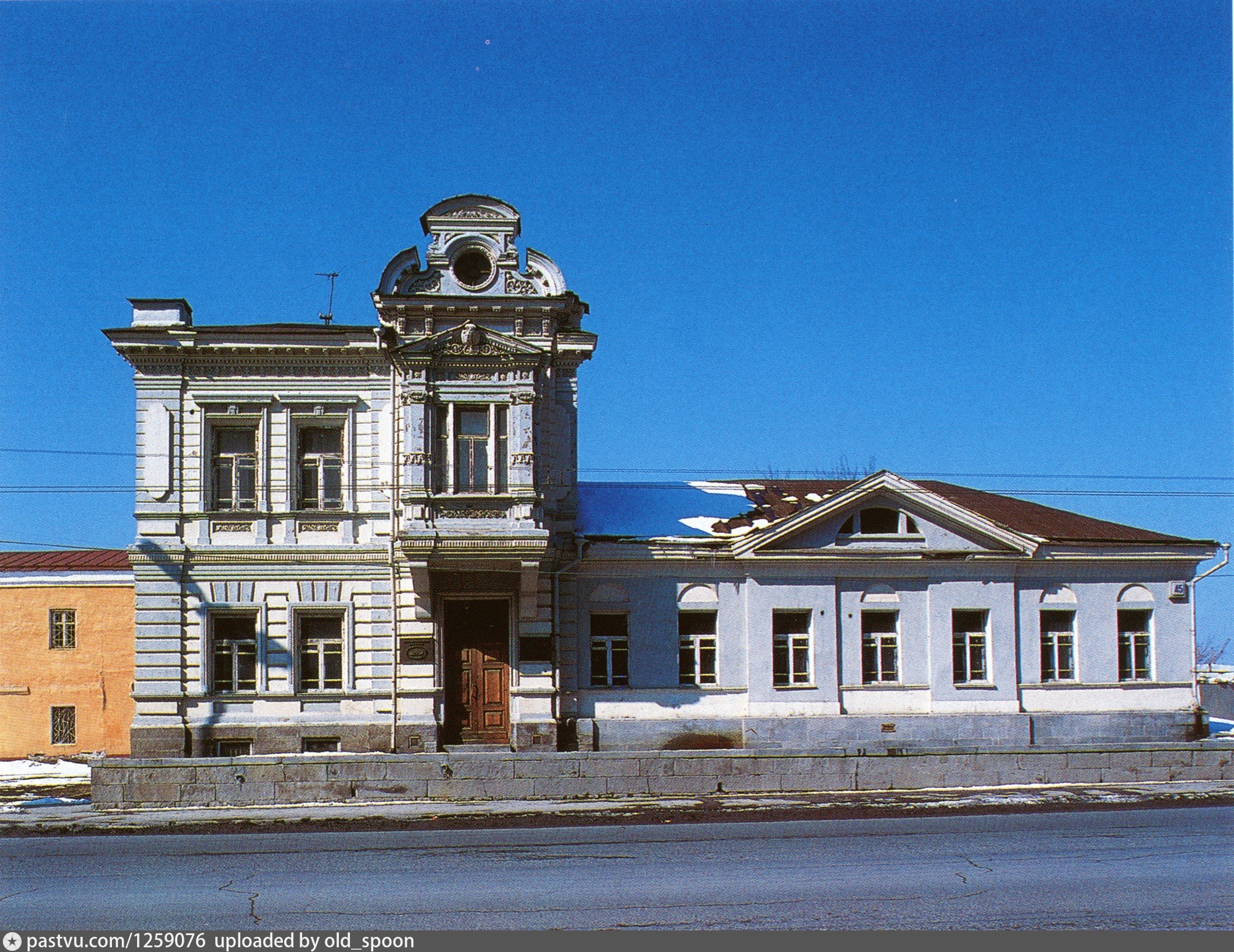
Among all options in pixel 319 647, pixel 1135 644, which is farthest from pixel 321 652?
pixel 1135 644

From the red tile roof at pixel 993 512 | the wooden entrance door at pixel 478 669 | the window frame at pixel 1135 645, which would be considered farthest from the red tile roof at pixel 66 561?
the window frame at pixel 1135 645

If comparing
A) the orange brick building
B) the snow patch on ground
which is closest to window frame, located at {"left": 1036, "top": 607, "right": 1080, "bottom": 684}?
the snow patch on ground

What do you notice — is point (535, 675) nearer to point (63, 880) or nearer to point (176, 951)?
point (63, 880)

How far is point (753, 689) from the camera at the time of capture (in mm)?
25562

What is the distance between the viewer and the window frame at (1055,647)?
2684 cm

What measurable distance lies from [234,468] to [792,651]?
1278 centimetres

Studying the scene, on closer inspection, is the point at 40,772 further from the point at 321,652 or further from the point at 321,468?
the point at 321,468

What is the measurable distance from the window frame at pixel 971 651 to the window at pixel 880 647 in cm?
126

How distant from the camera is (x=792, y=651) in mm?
26000

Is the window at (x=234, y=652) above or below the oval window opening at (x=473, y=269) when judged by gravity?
below

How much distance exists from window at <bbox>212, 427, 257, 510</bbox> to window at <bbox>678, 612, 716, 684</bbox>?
9.67 m

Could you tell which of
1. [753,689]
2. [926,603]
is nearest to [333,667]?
[753,689]

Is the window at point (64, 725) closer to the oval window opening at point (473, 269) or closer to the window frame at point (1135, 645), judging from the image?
the oval window opening at point (473, 269)

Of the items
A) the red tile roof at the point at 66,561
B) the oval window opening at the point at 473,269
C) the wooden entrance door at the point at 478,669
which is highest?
the oval window opening at the point at 473,269
